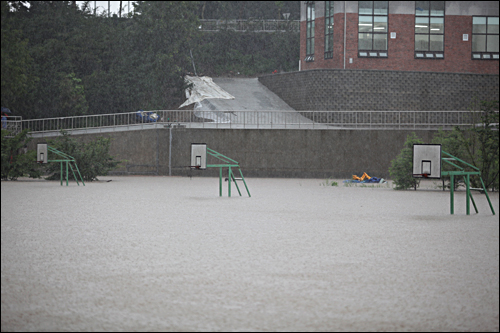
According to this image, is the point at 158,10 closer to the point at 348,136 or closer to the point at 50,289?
the point at 348,136

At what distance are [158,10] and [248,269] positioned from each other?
42480 mm

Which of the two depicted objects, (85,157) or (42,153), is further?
(85,157)

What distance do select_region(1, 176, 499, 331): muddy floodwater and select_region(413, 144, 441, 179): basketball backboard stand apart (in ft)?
3.99

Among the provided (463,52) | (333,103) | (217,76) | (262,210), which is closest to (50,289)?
(262,210)

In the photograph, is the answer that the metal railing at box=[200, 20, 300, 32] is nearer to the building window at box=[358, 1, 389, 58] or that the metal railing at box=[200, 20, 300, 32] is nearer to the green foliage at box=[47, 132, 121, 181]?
the building window at box=[358, 1, 389, 58]

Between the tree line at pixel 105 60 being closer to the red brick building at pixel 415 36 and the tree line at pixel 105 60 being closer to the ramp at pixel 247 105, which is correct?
the ramp at pixel 247 105

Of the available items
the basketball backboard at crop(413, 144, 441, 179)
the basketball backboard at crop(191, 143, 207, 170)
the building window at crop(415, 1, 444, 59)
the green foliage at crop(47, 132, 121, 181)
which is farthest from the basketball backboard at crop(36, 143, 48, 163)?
the building window at crop(415, 1, 444, 59)

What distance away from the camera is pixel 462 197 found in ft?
74.6

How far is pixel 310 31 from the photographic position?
52.1 metres

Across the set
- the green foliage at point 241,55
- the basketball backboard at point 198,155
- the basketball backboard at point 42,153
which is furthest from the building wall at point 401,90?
the basketball backboard at point 198,155

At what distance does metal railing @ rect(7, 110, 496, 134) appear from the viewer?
37312 mm

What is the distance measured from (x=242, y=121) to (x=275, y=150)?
13.2ft

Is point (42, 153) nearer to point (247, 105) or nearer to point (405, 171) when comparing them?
point (405, 171)

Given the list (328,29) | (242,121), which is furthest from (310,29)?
(242,121)
